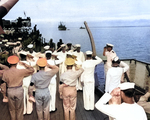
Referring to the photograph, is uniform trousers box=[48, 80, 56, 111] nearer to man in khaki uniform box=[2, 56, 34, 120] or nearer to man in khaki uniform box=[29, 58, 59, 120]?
man in khaki uniform box=[29, 58, 59, 120]

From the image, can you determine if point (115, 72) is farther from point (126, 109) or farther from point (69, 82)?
point (126, 109)

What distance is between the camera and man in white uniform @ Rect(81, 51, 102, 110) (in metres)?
3.31

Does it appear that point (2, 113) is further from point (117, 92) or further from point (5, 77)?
point (117, 92)

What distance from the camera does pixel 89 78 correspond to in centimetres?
343

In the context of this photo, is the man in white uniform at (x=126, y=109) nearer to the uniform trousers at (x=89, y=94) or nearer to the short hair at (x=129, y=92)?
the short hair at (x=129, y=92)

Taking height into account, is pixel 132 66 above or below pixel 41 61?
below

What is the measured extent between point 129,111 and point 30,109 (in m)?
2.29

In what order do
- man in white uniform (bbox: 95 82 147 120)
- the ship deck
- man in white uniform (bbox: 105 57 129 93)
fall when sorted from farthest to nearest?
the ship deck
man in white uniform (bbox: 105 57 129 93)
man in white uniform (bbox: 95 82 147 120)

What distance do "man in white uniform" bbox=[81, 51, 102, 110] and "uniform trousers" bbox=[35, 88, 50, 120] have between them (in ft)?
3.07

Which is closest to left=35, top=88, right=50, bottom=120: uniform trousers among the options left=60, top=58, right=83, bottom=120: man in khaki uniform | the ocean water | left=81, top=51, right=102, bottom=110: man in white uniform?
left=60, top=58, right=83, bottom=120: man in khaki uniform

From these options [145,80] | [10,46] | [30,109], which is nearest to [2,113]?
[30,109]

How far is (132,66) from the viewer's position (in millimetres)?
5410

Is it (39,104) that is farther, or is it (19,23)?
(19,23)

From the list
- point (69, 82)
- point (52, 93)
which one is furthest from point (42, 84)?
point (52, 93)
